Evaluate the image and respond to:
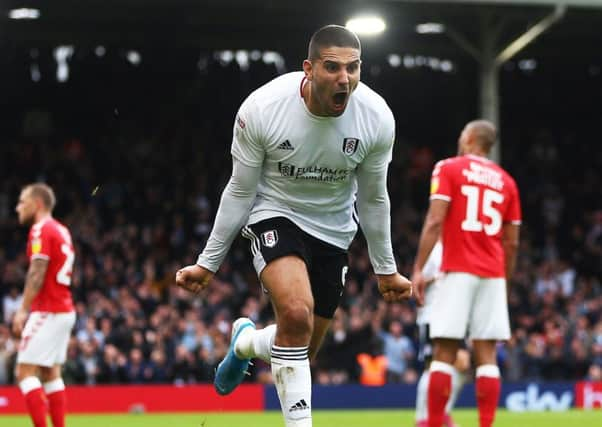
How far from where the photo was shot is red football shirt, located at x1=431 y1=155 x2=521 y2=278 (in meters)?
8.55

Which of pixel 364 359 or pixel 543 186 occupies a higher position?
pixel 543 186

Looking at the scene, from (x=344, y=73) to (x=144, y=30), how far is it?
727 inches

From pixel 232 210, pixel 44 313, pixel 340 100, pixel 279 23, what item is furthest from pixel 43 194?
pixel 279 23

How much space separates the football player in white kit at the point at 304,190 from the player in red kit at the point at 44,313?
3511mm

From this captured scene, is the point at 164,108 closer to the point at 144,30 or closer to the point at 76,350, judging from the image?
the point at 144,30

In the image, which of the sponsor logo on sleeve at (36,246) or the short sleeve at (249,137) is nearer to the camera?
the short sleeve at (249,137)

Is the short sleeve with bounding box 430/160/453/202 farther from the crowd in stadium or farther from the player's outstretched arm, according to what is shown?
the crowd in stadium

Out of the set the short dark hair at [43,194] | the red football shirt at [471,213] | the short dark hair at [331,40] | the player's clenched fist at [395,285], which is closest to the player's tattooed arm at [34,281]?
the short dark hair at [43,194]

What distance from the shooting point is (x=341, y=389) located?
Result: 1716 centimetres

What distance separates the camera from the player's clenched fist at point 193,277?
6473 mm

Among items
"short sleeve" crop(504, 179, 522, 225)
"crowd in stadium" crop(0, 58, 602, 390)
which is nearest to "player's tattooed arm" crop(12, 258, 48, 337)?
"short sleeve" crop(504, 179, 522, 225)

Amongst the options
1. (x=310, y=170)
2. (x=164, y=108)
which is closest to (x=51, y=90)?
(x=164, y=108)

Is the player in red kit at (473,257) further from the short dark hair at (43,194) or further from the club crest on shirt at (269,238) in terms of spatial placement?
the short dark hair at (43,194)

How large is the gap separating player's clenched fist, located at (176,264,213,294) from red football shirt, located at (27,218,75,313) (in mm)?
3591
